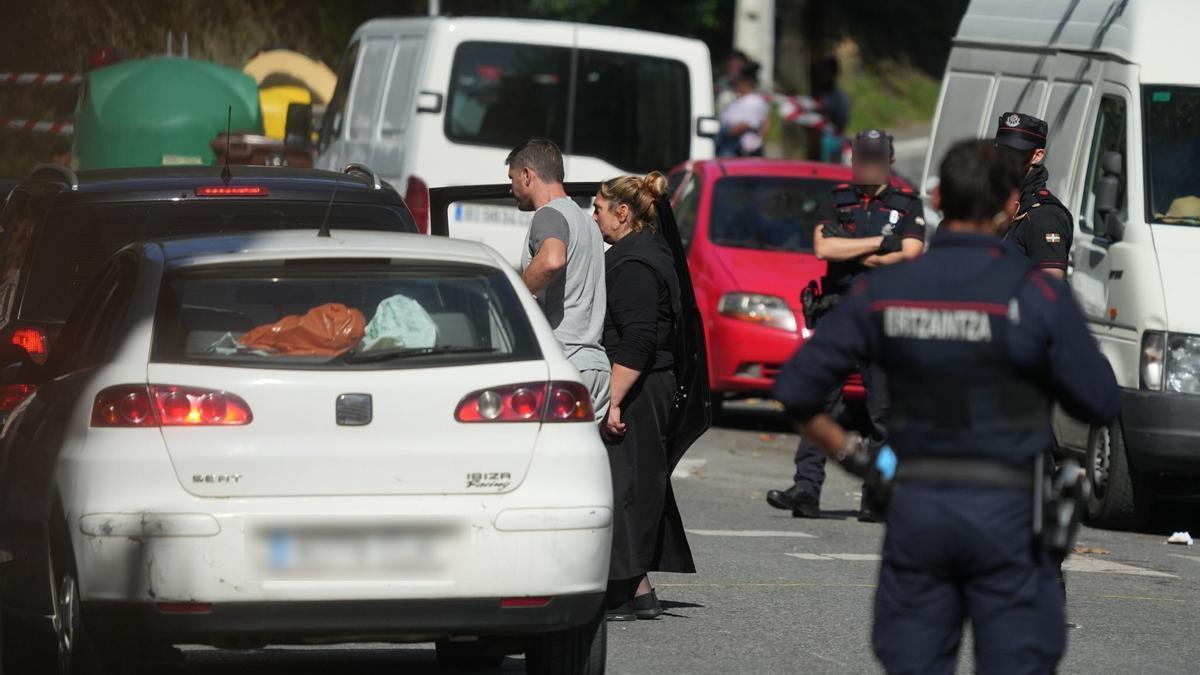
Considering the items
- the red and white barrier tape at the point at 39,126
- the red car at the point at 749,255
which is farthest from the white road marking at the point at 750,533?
the red and white barrier tape at the point at 39,126

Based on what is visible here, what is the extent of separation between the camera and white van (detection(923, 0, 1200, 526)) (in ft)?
36.5

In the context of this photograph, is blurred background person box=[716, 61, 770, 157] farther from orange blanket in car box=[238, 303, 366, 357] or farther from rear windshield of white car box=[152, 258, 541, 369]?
orange blanket in car box=[238, 303, 366, 357]

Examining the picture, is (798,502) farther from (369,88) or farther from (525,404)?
(369,88)

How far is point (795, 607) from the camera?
345 inches

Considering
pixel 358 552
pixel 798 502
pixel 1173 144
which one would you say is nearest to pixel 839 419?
pixel 798 502

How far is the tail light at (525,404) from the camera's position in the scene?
6.20 m

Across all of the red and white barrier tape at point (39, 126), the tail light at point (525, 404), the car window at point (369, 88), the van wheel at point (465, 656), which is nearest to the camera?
the tail light at point (525, 404)

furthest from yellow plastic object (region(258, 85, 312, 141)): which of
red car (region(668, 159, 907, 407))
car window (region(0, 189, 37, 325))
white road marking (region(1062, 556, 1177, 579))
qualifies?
white road marking (region(1062, 556, 1177, 579))

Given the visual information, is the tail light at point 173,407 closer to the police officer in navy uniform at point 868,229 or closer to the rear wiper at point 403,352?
the rear wiper at point 403,352

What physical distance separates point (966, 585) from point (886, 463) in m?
0.31

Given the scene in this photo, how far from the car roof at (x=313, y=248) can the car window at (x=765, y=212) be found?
8.97m

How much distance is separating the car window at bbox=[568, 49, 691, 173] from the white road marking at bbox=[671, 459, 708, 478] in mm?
3848

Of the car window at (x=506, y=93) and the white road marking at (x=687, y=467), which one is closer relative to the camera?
the white road marking at (x=687, y=467)

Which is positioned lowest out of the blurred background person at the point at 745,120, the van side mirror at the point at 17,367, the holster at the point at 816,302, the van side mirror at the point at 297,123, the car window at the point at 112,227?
the blurred background person at the point at 745,120
